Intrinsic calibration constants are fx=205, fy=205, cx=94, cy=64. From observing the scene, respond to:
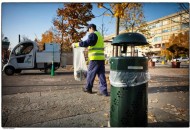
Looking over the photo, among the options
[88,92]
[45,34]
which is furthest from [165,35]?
[88,92]

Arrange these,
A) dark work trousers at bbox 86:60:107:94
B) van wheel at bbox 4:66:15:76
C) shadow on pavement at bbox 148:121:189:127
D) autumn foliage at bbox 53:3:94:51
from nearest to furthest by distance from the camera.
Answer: shadow on pavement at bbox 148:121:189:127, dark work trousers at bbox 86:60:107:94, van wheel at bbox 4:66:15:76, autumn foliage at bbox 53:3:94:51

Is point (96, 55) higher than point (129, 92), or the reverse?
point (96, 55)

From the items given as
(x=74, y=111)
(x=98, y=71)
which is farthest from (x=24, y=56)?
(x=74, y=111)

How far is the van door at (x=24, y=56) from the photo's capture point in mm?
12445

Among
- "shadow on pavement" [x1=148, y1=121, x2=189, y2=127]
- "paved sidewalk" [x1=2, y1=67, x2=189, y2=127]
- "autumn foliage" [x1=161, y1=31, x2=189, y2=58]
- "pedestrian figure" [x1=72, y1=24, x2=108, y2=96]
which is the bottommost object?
"shadow on pavement" [x1=148, y1=121, x2=189, y2=127]

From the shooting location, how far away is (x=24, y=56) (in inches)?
493

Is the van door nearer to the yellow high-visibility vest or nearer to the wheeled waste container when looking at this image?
the yellow high-visibility vest

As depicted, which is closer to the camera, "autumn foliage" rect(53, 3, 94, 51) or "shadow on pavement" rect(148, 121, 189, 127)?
"shadow on pavement" rect(148, 121, 189, 127)

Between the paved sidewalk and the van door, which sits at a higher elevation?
the van door

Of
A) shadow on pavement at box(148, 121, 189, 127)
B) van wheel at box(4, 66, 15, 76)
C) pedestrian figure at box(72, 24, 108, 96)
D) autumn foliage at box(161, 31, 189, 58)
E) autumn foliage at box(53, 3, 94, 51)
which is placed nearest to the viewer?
shadow on pavement at box(148, 121, 189, 127)

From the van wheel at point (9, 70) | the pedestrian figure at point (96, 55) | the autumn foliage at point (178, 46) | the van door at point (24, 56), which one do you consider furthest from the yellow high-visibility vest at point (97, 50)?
the autumn foliage at point (178, 46)

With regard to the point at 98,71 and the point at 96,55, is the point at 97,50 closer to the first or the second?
the point at 96,55

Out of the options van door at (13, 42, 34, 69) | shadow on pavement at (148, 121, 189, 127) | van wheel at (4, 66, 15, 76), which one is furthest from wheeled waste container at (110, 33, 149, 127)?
van wheel at (4, 66, 15, 76)

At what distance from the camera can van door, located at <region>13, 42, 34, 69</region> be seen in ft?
40.8
